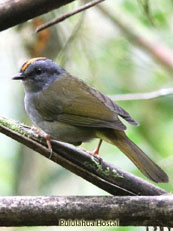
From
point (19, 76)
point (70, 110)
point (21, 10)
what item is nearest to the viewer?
point (21, 10)

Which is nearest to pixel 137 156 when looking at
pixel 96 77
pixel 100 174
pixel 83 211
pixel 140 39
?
pixel 100 174

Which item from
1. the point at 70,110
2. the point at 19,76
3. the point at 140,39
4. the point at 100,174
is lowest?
the point at 100,174

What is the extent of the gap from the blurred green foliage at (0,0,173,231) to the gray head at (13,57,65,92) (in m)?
0.14

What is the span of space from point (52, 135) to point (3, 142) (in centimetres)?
176

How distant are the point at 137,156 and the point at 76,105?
0.85m

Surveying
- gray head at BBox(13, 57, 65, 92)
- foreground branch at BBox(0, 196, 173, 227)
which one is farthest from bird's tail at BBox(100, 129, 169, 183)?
gray head at BBox(13, 57, 65, 92)

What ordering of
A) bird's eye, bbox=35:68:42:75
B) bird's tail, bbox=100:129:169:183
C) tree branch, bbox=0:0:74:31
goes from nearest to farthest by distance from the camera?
tree branch, bbox=0:0:74:31, bird's tail, bbox=100:129:169:183, bird's eye, bbox=35:68:42:75

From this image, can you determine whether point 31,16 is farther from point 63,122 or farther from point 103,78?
point 103,78

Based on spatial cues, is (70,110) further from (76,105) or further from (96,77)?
(96,77)

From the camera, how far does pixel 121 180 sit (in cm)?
227

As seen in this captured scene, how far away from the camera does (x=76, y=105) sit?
3.64 metres

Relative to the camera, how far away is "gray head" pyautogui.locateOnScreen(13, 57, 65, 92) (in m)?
3.88

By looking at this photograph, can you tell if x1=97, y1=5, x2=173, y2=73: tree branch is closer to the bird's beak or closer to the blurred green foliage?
the blurred green foliage

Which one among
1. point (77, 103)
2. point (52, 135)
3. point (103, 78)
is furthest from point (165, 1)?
point (52, 135)
